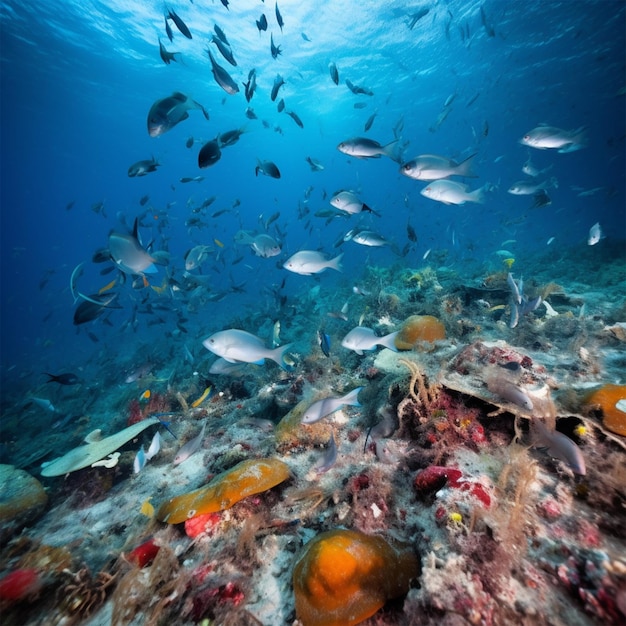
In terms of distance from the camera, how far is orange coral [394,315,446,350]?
5168 mm

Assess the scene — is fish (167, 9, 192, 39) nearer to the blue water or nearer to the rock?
the blue water

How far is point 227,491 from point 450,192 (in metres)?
5.45

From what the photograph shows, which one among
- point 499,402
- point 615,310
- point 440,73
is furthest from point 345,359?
point 440,73

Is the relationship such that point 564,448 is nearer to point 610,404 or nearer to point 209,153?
point 610,404

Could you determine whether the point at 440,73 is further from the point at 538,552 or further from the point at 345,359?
the point at 538,552

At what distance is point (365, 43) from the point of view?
27.6 metres

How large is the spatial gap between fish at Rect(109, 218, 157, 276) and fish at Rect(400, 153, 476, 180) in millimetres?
4110

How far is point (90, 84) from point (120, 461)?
40.8 m

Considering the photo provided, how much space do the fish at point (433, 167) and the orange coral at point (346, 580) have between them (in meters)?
4.86

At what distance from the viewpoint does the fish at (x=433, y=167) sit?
4645mm

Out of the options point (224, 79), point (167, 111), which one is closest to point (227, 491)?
point (167, 111)

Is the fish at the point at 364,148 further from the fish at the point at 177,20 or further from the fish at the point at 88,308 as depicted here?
the fish at the point at 88,308

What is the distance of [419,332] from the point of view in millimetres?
5211

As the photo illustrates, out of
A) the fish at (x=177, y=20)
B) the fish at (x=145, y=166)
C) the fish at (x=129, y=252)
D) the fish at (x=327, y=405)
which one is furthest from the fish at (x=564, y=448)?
the fish at (x=177, y=20)
